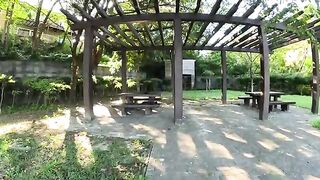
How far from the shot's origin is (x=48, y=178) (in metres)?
3.78

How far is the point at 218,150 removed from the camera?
4.93m

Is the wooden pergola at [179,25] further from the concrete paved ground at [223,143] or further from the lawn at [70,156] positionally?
the lawn at [70,156]

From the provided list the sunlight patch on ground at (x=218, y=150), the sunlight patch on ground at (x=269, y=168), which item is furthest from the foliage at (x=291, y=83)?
the sunlight patch on ground at (x=269, y=168)

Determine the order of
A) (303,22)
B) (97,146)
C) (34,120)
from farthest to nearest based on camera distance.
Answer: (34,120) → (97,146) → (303,22)

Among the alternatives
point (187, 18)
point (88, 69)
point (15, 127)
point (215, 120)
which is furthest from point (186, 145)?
point (15, 127)

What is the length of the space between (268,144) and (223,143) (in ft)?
2.46

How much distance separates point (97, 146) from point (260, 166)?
2.56m

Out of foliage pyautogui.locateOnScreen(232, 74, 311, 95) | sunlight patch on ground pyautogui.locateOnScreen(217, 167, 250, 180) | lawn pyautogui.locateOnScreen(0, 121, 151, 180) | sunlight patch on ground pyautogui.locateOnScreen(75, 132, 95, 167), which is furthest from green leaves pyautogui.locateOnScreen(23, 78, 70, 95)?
foliage pyautogui.locateOnScreen(232, 74, 311, 95)

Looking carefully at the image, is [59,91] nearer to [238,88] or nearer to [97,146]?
[97,146]

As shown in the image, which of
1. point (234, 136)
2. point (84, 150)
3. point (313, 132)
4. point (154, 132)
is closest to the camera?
point (84, 150)

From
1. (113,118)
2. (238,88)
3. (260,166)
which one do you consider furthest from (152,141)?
(238,88)

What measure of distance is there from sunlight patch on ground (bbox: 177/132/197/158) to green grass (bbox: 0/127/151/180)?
1.85 ft

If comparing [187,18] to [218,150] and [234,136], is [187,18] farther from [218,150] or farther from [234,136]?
[218,150]

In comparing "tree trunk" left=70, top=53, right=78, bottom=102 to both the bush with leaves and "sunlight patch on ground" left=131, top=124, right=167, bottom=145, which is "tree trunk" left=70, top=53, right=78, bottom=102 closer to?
the bush with leaves
